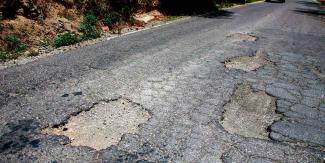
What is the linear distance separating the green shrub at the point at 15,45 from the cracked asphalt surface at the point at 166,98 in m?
1.27

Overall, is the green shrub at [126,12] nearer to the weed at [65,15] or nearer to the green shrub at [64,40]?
the weed at [65,15]

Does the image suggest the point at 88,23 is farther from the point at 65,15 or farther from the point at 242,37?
the point at 242,37

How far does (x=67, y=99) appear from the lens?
455 cm

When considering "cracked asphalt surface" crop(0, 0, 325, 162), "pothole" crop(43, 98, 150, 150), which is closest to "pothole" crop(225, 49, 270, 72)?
"cracked asphalt surface" crop(0, 0, 325, 162)

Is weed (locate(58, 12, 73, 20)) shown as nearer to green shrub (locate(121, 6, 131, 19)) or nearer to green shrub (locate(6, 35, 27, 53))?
green shrub (locate(121, 6, 131, 19))

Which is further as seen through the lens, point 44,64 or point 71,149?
point 44,64

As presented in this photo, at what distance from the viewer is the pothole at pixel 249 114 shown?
3914 millimetres

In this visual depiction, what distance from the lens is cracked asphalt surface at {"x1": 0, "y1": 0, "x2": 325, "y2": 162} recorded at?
3.34m

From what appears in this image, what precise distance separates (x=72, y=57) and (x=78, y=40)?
189 centimetres

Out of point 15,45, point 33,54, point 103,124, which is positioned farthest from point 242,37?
point 103,124

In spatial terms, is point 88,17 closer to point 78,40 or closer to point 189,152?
point 78,40

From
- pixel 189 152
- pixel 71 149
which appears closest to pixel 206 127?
pixel 189 152

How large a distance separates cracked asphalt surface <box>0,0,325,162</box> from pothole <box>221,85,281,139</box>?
12cm

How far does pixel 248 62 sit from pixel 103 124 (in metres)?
4.40
